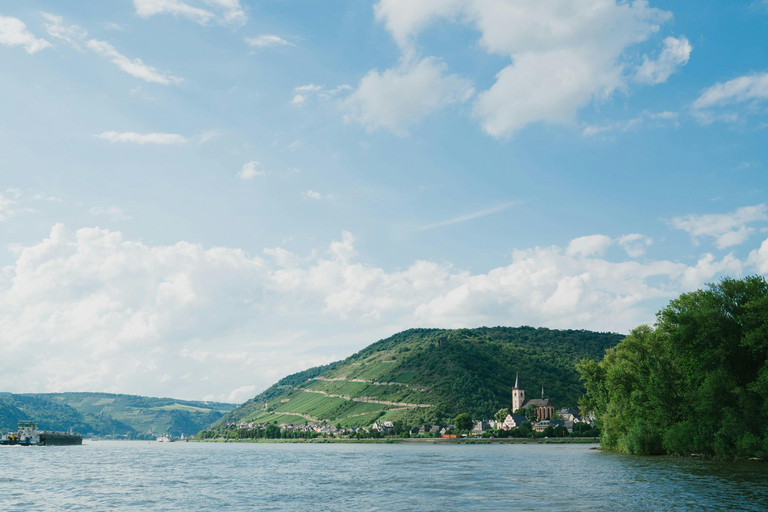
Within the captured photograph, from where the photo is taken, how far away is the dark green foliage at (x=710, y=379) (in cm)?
5559

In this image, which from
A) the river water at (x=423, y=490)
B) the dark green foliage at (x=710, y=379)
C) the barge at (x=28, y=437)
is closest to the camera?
the river water at (x=423, y=490)

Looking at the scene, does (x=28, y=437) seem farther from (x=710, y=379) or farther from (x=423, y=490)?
(x=710, y=379)

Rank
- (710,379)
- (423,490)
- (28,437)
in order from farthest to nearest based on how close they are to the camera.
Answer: (28,437) < (710,379) < (423,490)

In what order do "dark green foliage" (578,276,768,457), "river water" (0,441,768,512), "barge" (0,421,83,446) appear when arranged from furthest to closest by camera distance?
"barge" (0,421,83,446), "dark green foliage" (578,276,768,457), "river water" (0,441,768,512)

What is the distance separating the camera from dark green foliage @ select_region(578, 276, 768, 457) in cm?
5559

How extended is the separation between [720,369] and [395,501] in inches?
1485

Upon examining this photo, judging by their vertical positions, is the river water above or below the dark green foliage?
below

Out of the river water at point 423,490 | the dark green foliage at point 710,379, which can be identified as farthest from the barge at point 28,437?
the dark green foliage at point 710,379

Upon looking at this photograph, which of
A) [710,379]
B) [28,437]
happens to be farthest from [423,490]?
[28,437]

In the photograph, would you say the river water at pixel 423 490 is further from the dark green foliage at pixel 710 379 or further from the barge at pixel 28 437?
the barge at pixel 28 437

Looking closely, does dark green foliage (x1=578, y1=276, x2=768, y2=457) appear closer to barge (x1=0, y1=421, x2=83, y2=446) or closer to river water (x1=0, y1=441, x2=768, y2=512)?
river water (x1=0, y1=441, x2=768, y2=512)

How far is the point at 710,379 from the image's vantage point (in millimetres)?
57656

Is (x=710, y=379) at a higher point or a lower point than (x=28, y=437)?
higher

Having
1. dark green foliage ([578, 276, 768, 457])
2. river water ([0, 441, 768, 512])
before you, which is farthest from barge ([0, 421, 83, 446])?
dark green foliage ([578, 276, 768, 457])
